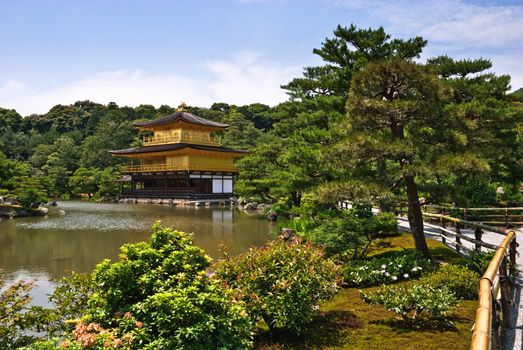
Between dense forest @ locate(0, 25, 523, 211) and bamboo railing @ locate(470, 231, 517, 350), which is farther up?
dense forest @ locate(0, 25, 523, 211)

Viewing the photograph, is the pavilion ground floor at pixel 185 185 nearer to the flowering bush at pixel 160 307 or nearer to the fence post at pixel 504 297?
the flowering bush at pixel 160 307

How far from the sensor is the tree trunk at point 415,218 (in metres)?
8.86

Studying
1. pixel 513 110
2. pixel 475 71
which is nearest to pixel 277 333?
pixel 513 110

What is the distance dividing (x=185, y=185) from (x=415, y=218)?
34749 millimetres

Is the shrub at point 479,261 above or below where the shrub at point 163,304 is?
below

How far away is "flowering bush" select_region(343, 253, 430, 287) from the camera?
24.8 ft

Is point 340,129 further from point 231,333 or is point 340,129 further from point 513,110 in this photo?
point 513,110

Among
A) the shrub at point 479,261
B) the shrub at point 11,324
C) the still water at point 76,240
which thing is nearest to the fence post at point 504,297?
the shrub at point 479,261

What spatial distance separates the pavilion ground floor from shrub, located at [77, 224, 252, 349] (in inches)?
1346

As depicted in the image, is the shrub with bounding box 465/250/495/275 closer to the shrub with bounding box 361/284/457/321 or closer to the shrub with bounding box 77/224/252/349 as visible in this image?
the shrub with bounding box 361/284/457/321

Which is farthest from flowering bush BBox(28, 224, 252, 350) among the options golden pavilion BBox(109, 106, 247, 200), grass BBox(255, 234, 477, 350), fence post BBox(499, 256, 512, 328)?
golden pavilion BBox(109, 106, 247, 200)

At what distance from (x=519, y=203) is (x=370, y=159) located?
1440 centimetres

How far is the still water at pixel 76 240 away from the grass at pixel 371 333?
511 cm

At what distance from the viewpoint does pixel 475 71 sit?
55.5 ft
